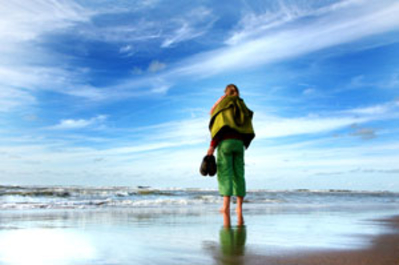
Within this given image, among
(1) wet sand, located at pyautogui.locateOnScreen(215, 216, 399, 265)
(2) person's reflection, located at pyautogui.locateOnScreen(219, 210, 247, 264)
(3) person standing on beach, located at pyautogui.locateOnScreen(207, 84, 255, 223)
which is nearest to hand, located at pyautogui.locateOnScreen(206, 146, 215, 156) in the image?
(3) person standing on beach, located at pyautogui.locateOnScreen(207, 84, 255, 223)

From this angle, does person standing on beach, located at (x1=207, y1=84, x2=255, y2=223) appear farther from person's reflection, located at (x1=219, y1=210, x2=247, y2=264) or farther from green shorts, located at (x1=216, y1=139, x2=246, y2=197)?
person's reflection, located at (x1=219, y1=210, x2=247, y2=264)

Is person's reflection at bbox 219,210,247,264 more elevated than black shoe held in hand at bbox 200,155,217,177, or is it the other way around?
black shoe held in hand at bbox 200,155,217,177

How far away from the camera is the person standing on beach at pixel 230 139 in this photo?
5.56m

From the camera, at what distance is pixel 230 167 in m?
5.61

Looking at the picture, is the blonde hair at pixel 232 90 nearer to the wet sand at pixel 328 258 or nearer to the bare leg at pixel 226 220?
the bare leg at pixel 226 220

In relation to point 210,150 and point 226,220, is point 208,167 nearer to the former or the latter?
point 210,150

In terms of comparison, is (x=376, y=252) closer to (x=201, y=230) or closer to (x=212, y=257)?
(x=212, y=257)

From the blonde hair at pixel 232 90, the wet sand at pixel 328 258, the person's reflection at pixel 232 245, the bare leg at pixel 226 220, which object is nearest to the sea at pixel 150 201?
the bare leg at pixel 226 220

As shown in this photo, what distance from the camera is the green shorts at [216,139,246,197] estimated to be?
5562 mm

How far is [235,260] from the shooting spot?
235cm

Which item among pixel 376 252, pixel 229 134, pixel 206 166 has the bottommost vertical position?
pixel 376 252

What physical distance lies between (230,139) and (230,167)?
391mm

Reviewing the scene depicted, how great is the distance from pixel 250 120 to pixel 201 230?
2.14 meters

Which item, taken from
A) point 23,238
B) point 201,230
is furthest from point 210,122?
point 23,238
